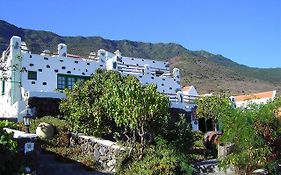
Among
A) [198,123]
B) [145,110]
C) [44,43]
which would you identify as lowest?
[198,123]

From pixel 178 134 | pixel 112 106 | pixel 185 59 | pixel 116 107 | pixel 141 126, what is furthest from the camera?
pixel 185 59

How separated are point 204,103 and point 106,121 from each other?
12.1 meters

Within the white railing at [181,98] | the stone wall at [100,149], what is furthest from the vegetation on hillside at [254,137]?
the white railing at [181,98]

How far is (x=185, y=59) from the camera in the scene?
96375 millimetres

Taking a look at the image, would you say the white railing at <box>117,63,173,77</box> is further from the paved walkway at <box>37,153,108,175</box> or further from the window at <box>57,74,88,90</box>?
the paved walkway at <box>37,153,108,175</box>

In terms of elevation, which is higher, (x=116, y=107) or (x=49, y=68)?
(x=49, y=68)

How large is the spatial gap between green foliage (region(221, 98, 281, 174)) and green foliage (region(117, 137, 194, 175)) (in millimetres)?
1498

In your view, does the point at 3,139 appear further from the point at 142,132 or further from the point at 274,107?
the point at 274,107

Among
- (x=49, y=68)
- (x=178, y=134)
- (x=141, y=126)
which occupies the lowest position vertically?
(x=178, y=134)

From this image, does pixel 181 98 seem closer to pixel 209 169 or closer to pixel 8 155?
pixel 209 169

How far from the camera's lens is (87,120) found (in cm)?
1942

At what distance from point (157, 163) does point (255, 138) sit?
3.16 metres

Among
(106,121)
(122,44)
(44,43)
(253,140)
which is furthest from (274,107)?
(122,44)

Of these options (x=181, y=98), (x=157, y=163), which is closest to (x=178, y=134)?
(x=157, y=163)
